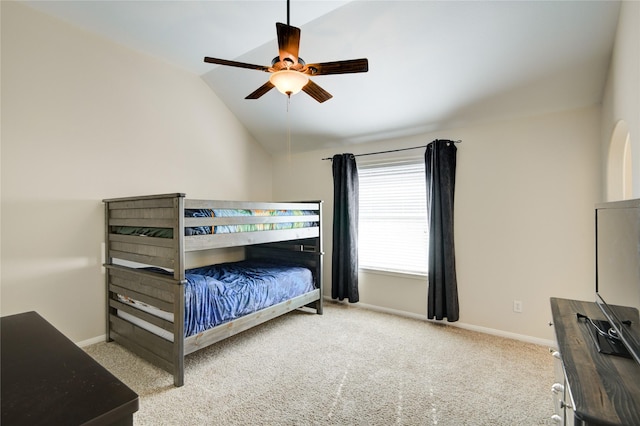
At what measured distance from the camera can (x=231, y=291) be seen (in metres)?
2.64

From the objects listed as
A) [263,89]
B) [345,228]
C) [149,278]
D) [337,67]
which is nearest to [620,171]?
[337,67]

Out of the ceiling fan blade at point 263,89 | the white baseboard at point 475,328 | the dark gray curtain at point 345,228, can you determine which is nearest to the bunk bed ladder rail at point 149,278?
the ceiling fan blade at point 263,89

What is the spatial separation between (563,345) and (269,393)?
1.72 m

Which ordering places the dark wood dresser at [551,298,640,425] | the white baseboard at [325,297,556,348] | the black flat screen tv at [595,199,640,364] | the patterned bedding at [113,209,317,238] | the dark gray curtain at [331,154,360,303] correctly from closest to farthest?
the dark wood dresser at [551,298,640,425] < the black flat screen tv at [595,199,640,364] < the patterned bedding at [113,209,317,238] < the white baseboard at [325,297,556,348] < the dark gray curtain at [331,154,360,303]

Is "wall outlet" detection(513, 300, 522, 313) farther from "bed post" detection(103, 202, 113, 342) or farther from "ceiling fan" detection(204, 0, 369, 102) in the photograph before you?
"bed post" detection(103, 202, 113, 342)

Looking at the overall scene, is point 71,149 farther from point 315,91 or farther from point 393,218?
point 393,218

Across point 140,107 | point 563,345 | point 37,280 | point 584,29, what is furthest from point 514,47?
point 37,280

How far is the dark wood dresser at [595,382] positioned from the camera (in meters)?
0.81

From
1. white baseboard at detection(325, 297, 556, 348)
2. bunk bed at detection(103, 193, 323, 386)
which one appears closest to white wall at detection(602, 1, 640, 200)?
white baseboard at detection(325, 297, 556, 348)

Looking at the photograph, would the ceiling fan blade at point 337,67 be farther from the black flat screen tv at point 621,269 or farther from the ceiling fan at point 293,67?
the black flat screen tv at point 621,269

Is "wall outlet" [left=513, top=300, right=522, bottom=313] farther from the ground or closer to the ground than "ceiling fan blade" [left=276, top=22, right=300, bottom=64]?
closer to the ground

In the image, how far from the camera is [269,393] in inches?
80.9

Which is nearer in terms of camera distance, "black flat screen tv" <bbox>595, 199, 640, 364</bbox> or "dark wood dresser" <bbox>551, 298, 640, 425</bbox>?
"dark wood dresser" <bbox>551, 298, 640, 425</bbox>

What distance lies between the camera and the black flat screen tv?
103 cm
